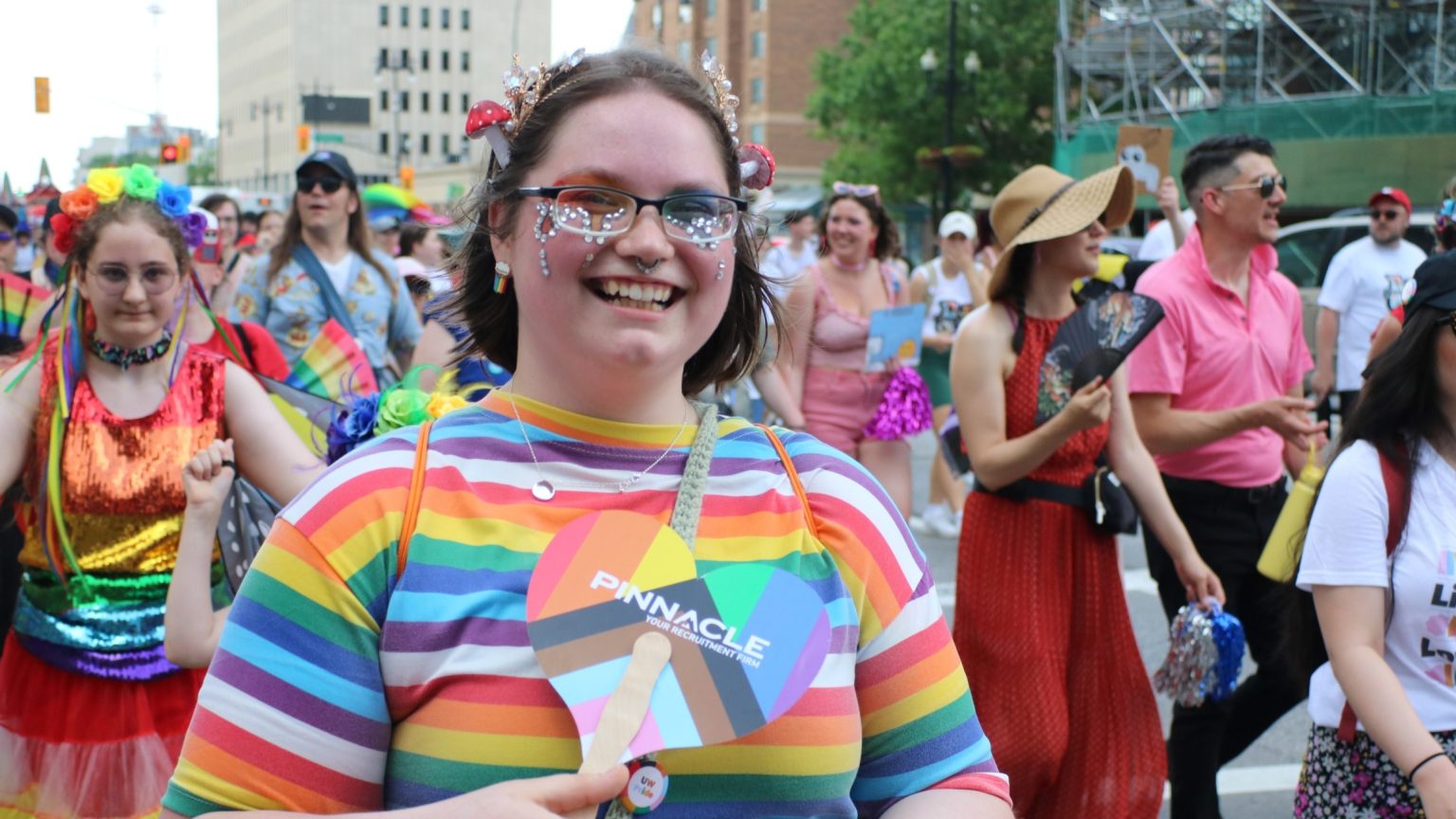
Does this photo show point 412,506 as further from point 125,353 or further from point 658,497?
point 125,353

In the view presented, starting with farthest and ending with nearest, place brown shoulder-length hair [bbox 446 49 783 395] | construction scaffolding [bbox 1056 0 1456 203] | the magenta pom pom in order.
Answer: construction scaffolding [bbox 1056 0 1456 203]
the magenta pom pom
brown shoulder-length hair [bbox 446 49 783 395]

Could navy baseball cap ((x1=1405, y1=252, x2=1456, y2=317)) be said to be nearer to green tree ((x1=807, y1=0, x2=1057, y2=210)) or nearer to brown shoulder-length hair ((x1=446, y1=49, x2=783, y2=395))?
brown shoulder-length hair ((x1=446, y1=49, x2=783, y2=395))

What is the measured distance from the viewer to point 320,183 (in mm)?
7441

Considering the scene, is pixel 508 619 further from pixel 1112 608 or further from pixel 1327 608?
pixel 1112 608

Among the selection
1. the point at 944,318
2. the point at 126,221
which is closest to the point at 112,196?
the point at 126,221

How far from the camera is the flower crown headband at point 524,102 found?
6.26 feet

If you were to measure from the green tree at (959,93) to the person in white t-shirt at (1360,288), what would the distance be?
105 ft

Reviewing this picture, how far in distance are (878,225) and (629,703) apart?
21.9ft

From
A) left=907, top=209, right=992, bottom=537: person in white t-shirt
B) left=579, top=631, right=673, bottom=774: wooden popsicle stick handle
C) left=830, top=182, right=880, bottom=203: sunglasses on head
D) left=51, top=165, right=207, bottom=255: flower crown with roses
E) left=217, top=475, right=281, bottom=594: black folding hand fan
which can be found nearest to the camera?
Answer: left=579, top=631, right=673, bottom=774: wooden popsicle stick handle

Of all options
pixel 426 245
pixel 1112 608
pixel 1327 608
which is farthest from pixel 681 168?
pixel 426 245

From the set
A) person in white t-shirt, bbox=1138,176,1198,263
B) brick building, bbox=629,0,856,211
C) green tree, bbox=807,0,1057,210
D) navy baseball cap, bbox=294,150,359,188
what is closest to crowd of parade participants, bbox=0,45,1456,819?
navy baseball cap, bbox=294,150,359,188

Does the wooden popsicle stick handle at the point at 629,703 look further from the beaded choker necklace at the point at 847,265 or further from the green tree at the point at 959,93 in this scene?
the green tree at the point at 959,93

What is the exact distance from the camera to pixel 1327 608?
3.18 metres

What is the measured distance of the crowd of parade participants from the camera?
1.63 m
